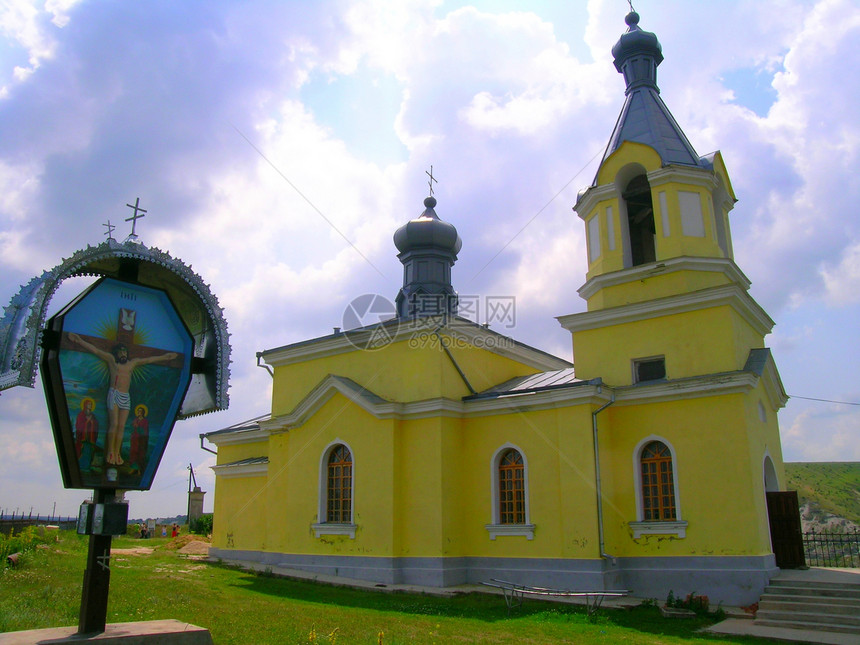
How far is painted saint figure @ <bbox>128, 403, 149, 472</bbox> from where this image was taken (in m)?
6.74

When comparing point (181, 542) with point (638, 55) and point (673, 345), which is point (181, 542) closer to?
point (673, 345)

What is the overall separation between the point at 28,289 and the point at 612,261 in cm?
1118

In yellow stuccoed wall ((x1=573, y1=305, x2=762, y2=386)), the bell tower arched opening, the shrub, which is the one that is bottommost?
the shrub

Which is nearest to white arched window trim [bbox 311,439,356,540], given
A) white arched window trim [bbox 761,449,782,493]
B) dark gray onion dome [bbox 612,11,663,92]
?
white arched window trim [bbox 761,449,782,493]

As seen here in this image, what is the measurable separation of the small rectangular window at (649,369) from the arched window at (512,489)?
2933mm

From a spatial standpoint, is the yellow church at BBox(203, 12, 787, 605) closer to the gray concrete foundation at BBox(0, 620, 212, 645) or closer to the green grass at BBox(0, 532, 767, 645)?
the green grass at BBox(0, 532, 767, 645)

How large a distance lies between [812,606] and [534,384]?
22.2 feet

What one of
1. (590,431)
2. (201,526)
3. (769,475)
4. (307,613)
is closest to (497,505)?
(590,431)

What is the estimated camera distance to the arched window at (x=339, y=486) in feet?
50.0

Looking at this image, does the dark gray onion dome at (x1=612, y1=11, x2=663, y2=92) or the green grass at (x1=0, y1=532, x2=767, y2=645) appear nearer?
the green grass at (x1=0, y1=532, x2=767, y2=645)

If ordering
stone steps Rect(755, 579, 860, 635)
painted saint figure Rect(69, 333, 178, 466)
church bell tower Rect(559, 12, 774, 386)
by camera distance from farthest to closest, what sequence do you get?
church bell tower Rect(559, 12, 774, 386), stone steps Rect(755, 579, 860, 635), painted saint figure Rect(69, 333, 178, 466)

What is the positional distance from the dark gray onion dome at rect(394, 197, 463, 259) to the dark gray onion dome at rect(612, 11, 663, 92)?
20.5 ft

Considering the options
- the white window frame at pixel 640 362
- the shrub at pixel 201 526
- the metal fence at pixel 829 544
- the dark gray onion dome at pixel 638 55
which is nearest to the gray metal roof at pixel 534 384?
the white window frame at pixel 640 362

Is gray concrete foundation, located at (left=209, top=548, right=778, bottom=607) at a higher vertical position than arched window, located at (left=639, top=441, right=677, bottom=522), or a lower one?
lower
